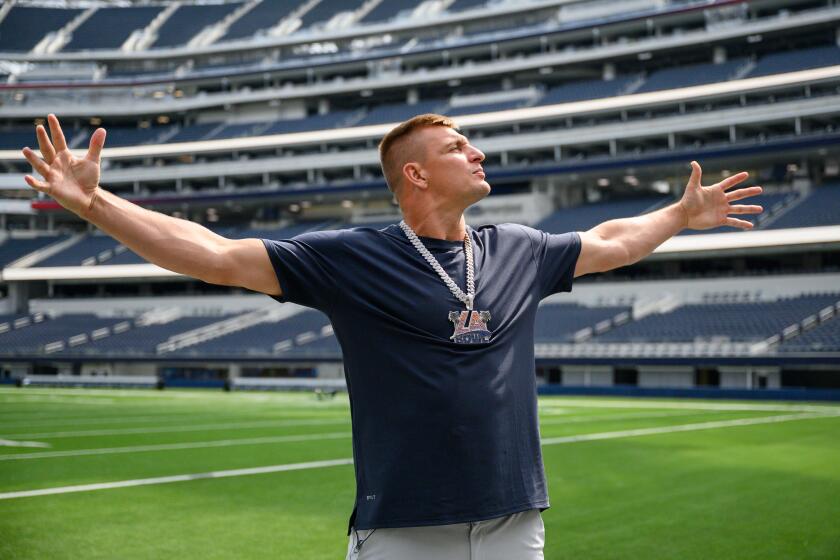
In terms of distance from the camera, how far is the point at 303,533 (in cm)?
904

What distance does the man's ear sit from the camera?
3271mm

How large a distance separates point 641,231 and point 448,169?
962 millimetres

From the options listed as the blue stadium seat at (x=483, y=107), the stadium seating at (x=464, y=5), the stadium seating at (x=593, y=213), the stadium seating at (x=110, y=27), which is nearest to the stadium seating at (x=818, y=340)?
the stadium seating at (x=593, y=213)

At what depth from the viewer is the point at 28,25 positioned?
270ft

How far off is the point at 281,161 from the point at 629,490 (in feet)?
188

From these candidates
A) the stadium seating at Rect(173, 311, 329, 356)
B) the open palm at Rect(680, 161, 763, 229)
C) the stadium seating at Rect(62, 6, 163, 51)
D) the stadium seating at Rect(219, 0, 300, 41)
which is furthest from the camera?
the stadium seating at Rect(62, 6, 163, 51)

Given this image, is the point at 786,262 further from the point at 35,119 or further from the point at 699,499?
the point at 35,119

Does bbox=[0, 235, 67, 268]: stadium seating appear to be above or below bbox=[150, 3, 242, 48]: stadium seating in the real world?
below

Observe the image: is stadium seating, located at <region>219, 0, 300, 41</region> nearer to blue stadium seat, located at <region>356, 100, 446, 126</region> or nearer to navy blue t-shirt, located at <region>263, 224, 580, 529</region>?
blue stadium seat, located at <region>356, 100, 446, 126</region>

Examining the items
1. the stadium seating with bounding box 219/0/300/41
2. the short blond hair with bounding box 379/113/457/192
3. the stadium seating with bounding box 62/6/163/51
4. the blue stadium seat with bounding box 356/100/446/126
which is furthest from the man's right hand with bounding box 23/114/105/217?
the stadium seating with bounding box 62/6/163/51

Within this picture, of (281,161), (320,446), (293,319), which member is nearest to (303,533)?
(320,446)

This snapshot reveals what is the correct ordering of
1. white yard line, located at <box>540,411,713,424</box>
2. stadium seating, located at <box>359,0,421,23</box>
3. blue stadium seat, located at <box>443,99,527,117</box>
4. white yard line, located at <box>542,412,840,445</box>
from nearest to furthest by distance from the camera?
white yard line, located at <box>542,412,840,445</box>
white yard line, located at <box>540,411,713,424</box>
blue stadium seat, located at <box>443,99,527,117</box>
stadium seating, located at <box>359,0,421,23</box>

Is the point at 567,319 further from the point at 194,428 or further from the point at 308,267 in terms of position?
the point at 308,267

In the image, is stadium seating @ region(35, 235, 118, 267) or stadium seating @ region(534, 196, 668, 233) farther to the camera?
stadium seating @ region(35, 235, 118, 267)
